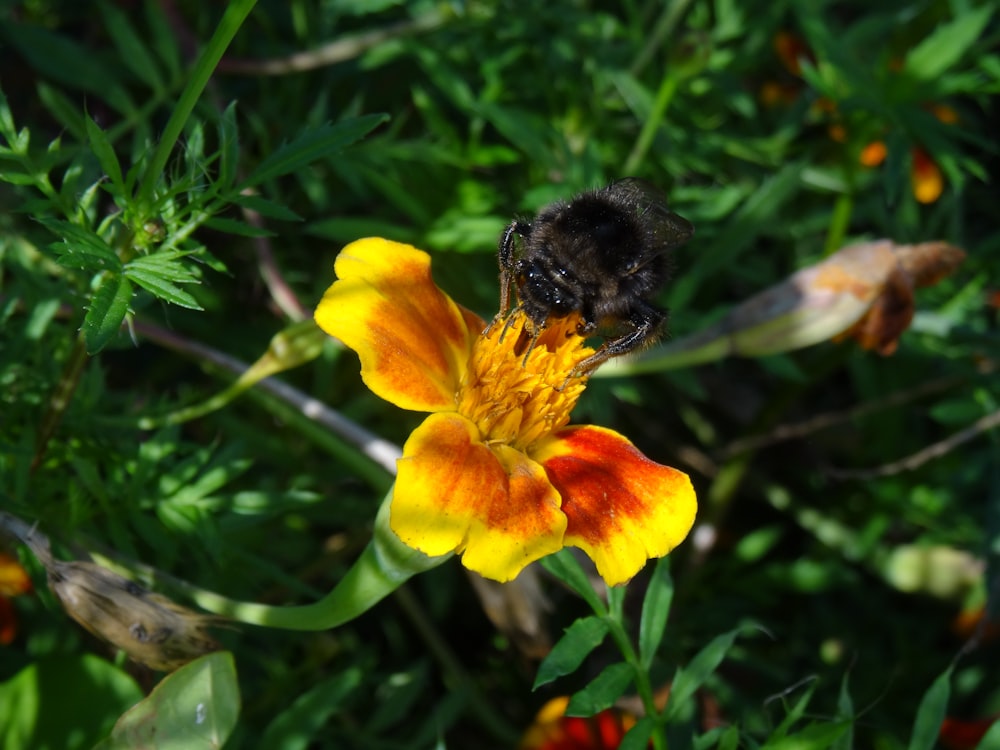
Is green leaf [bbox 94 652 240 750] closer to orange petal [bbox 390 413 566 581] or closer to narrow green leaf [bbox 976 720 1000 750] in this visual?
orange petal [bbox 390 413 566 581]

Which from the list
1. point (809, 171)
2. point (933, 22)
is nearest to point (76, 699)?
point (809, 171)

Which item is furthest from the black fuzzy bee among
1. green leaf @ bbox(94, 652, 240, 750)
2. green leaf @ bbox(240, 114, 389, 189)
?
green leaf @ bbox(94, 652, 240, 750)

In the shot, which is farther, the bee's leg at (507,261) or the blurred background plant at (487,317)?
the blurred background plant at (487,317)

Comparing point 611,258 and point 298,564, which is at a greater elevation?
point 611,258

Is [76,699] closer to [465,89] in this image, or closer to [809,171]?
[465,89]

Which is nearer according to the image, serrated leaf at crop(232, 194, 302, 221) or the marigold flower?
the marigold flower

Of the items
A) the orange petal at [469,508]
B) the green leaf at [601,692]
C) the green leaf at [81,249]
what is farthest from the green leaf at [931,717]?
the green leaf at [81,249]

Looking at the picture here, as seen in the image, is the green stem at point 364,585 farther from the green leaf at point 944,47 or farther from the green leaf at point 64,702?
the green leaf at point 944,47
